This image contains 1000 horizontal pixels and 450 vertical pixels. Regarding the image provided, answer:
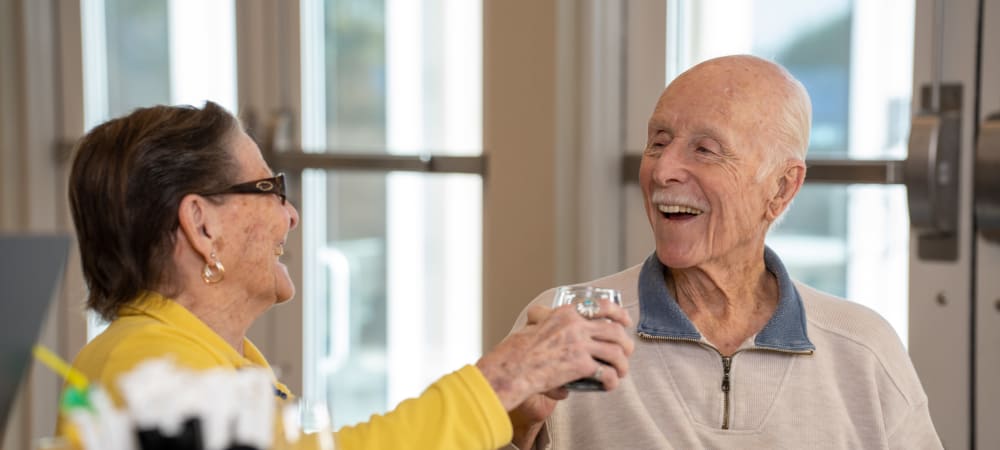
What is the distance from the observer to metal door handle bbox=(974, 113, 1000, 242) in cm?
227

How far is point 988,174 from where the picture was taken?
7.46 ft

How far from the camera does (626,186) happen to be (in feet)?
9.66

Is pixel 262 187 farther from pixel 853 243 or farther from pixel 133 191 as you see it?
pixel 853 243

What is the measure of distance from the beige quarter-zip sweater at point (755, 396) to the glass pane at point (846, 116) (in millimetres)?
738

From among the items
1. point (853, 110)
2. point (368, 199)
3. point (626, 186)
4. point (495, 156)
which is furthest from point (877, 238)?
point (368, 199)

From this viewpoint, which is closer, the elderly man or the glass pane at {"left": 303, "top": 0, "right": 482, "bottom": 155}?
the elderly man

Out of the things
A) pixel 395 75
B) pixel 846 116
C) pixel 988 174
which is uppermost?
pixel 395 75

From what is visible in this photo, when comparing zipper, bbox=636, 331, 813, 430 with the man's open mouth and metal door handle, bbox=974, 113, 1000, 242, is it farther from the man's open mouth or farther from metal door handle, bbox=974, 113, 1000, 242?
metal door handle, bbox=974, 113, 1000, 242

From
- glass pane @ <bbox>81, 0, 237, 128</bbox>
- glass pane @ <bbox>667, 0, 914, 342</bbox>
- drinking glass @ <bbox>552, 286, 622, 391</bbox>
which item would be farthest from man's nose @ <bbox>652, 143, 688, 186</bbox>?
glass pane @ <bbox>81, 0, 237, 128</bbox>

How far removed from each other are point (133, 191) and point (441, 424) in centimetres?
60

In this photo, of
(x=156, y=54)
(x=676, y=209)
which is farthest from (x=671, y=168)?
(x=156, y=54)

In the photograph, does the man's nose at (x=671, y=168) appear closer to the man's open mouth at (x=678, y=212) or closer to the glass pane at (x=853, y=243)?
the man's open mouth at (x=678, y=212)

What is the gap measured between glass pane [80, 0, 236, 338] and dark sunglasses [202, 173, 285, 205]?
6.87 ft

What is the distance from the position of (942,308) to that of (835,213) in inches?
13.4
